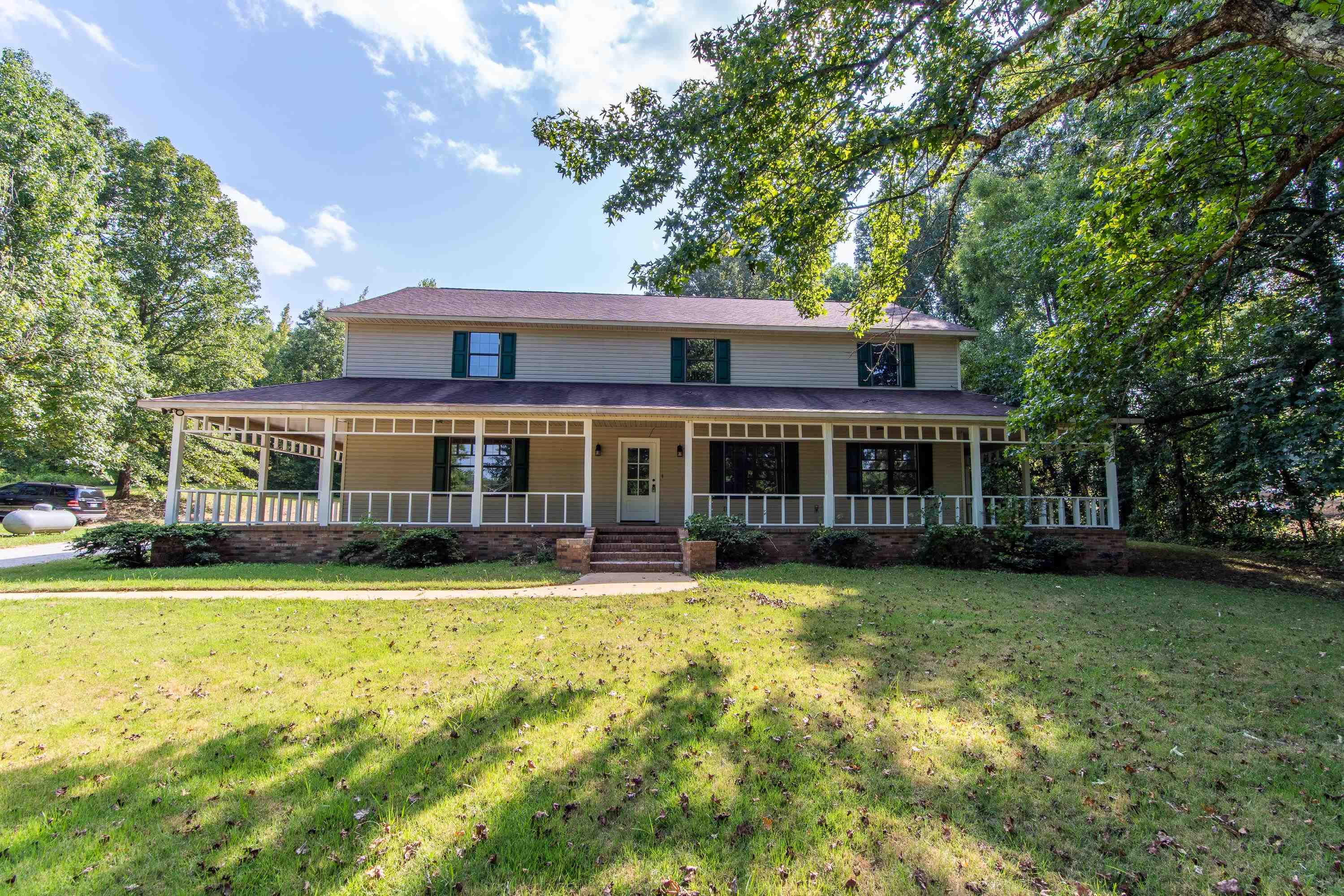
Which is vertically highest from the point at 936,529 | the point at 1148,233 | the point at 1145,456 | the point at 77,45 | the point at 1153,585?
the point at 77,45

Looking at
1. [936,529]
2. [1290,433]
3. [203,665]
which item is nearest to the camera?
[203,665]

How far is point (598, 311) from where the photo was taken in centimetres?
1603

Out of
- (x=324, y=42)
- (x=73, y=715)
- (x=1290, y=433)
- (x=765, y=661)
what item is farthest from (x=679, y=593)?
(x=324, y=42)

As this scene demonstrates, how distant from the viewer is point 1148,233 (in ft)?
29.0

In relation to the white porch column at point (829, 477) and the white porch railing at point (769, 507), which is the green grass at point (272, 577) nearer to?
the white porch railing at point (769, 507)

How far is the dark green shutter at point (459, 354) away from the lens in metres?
14.8

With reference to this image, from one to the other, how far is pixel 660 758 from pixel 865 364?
14.1 metres

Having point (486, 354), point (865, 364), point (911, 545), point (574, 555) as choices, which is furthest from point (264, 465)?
point (865, 364)

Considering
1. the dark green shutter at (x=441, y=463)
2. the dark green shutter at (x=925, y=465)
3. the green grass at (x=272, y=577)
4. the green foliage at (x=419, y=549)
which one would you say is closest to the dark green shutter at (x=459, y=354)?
the dark green shutter at (x=441, y=463)

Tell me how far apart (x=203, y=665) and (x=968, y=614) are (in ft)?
27.5

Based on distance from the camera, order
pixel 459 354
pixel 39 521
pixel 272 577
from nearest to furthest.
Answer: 1. pixel 272 577
2. pixel 459 354
3. pixel 39 521

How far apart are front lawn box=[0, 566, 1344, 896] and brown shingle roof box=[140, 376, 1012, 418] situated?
6.28 m

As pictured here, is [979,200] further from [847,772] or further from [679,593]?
[847,772]

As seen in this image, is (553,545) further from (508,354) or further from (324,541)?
(508,354)
